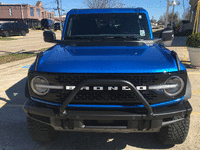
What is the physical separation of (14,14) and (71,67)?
59.0m

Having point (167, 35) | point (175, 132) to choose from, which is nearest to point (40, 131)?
point (175, 132)

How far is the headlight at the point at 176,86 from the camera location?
226 centimetres

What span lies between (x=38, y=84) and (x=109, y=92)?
830 millimetres

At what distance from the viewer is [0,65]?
28.4ft

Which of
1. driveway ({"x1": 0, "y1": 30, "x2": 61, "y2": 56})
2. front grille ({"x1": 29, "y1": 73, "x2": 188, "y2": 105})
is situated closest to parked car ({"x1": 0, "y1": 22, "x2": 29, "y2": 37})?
driveway ({"x1": 0, "y1": 30, "x2": 61, "y2": 56})

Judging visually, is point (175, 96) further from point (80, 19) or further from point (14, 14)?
point (14, 14)

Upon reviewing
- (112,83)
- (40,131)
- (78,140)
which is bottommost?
(78,140)

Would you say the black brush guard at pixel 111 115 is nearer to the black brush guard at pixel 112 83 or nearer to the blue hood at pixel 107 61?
the black brush guard at pixel 112 83

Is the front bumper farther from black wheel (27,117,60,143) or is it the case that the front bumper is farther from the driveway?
the driveway

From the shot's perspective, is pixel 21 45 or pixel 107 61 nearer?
pixel 107 61

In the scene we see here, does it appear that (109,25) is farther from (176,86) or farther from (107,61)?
(176,86)

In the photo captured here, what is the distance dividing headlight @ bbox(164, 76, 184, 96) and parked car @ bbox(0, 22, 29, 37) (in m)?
27.2

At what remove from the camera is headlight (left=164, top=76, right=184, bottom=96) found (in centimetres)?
226

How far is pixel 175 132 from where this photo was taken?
2.59m
